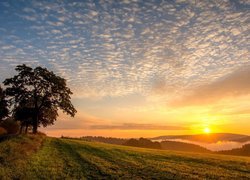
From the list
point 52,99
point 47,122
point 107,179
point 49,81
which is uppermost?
point 49,81

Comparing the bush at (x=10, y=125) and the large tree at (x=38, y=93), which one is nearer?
the large tree at (x=38, y=93)

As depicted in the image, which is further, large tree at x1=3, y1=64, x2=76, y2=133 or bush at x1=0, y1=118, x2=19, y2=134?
bush at x1=0, y1=118, x2=19, y2=134

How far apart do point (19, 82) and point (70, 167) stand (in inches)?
1622

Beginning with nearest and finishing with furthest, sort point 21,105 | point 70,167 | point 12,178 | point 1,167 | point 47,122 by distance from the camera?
point 12,178 → point 1,167 → point 70,167 → point 21,105 → point 47,122

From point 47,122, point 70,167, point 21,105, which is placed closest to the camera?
point 70,167

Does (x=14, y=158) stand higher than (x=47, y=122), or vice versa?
(x=47, y=122)

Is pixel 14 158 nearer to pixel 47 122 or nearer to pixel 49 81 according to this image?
pixel 49 81

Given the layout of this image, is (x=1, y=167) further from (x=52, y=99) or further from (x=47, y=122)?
(x=47, y=122)

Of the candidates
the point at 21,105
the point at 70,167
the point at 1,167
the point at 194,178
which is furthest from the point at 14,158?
the point at 21,105

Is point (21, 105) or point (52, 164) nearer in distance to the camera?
point (52, 164)

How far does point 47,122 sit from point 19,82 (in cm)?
1448

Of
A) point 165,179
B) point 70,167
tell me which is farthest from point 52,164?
point 165,179

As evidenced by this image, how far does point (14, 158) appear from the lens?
29391 millimetres

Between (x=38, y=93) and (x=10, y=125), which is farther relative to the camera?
(x=10, y=125)
